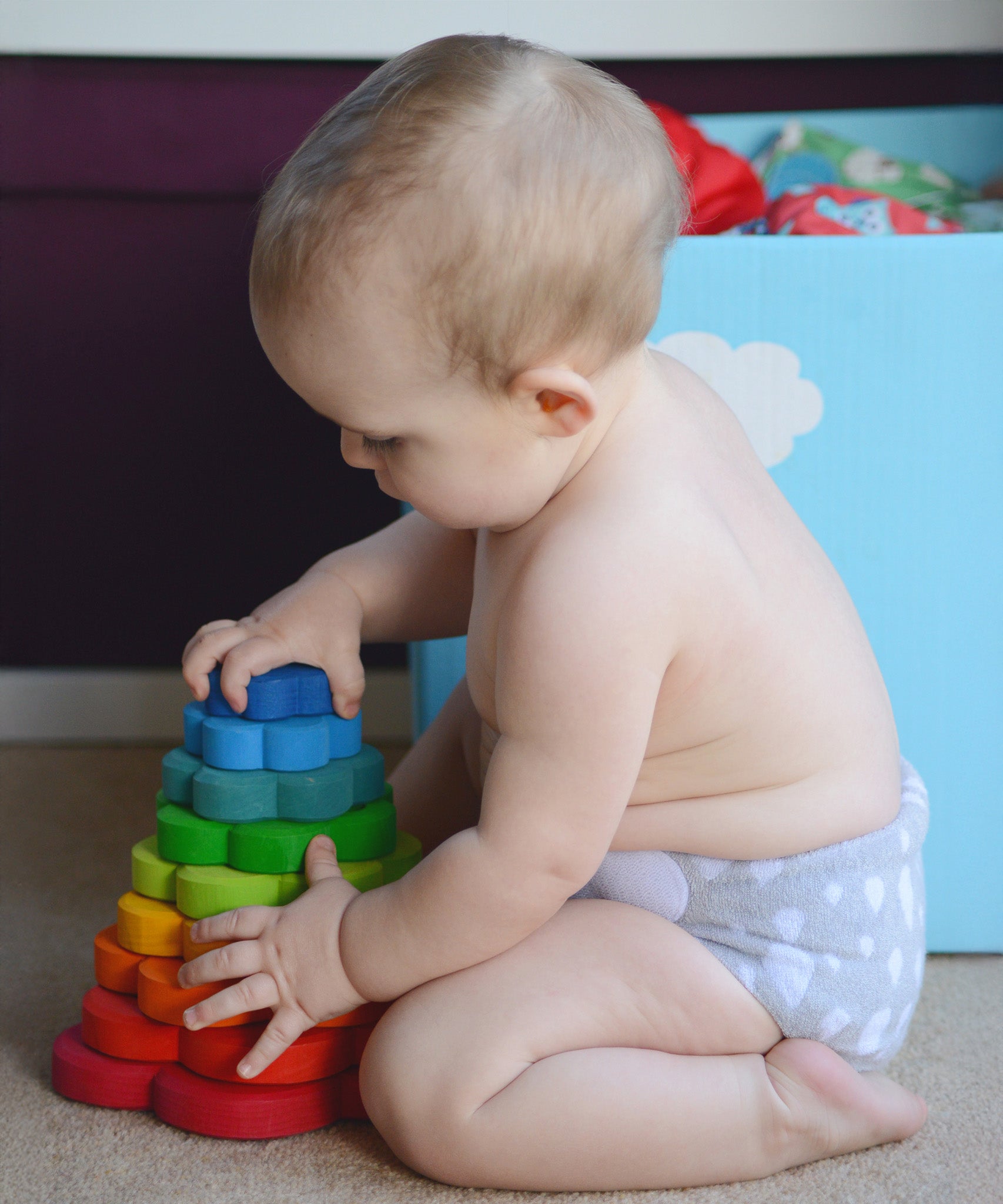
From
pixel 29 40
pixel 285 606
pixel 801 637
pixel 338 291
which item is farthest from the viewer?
pixel 29 40

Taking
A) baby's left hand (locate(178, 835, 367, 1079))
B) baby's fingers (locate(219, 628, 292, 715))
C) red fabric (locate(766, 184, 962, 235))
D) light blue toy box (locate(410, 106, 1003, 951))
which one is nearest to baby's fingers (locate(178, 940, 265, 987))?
baby's left hand (locate(178, 835, 367, 1079))

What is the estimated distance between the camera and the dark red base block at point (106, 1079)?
0.66 metres

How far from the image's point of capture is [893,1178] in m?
0.63

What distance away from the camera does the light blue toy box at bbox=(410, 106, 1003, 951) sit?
2.69 feet

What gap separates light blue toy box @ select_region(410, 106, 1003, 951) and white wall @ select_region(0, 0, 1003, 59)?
566mm

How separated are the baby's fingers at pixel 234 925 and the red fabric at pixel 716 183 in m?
0.69

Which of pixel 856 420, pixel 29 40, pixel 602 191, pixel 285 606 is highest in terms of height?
pixel 29 40

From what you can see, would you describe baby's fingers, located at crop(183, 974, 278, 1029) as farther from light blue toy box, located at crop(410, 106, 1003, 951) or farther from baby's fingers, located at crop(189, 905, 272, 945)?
light blue toy box, located at crop(410, 106, 1003, 951)

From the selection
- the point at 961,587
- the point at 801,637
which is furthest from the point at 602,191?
the point at 961,587

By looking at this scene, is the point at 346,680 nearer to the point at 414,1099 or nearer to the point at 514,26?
the point at 414,1099

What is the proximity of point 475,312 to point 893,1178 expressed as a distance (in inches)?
19.4

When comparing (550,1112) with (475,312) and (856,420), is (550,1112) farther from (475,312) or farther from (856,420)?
(856,420)

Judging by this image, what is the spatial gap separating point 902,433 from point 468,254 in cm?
42

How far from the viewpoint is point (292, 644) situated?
0.75 meters
